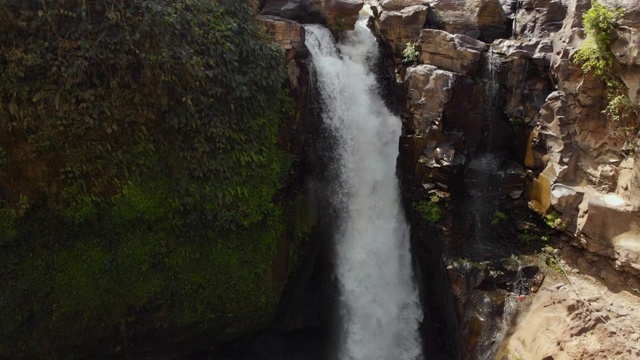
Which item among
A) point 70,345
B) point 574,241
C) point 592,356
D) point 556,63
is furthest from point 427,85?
point 70,345

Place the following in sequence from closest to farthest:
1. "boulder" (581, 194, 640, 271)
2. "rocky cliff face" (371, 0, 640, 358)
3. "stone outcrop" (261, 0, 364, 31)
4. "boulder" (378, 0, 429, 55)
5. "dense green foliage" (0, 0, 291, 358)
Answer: "dense green foliage" (0, 0, 291, 358) → "boulder" (581, 194, 640, 271) → "rocky cliff face" (371, 0, 640, 358) → "boulder" (378, 0, 429, 55) → "stone outcrop" (261, 0, 364, 31)

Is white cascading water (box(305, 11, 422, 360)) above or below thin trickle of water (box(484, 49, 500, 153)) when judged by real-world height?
below

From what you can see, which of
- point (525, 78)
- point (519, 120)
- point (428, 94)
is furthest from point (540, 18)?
point (428, 94)

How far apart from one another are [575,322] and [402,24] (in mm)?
7931

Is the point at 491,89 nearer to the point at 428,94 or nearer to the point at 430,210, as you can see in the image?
the point at 428,94

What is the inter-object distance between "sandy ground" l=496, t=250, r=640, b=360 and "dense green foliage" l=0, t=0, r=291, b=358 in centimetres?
520

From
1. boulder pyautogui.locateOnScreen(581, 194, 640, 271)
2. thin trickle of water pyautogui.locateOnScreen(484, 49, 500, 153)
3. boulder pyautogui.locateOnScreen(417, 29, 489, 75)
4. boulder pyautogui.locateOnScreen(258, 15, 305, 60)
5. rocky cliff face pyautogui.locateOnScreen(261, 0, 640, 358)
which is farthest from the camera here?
thin trickle of water pyautogui.locateOnScreen(484, 49, 500, 153)

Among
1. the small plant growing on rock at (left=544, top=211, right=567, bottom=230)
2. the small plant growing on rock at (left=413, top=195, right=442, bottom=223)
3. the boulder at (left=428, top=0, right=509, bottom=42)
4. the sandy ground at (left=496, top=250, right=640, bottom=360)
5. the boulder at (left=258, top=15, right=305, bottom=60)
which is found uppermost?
the boulder at (left=428, top=0, right=509, bottom=42)

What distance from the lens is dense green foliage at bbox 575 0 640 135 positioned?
7629 mm

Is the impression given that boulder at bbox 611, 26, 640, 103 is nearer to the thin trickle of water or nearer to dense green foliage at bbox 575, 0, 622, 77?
dense green foliage at bbox 575, 0, 622, 77

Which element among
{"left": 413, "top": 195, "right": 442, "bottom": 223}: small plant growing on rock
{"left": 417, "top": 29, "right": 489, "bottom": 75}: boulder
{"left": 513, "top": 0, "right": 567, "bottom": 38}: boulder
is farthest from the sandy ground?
{"left": 513, "top": 0, "right": 567, "bottom": 38}: boulder

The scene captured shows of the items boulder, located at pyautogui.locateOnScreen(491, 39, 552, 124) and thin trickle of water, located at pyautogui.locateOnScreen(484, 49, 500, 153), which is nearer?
boulder, located at pyautogui.locateOnScreen(491, 39, 552, 124)

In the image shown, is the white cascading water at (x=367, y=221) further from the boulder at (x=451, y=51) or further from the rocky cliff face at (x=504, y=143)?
the boulder at (x=451, y=51)

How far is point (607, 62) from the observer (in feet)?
26.0
